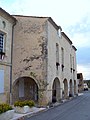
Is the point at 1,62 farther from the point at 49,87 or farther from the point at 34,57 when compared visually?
the point at 49,87

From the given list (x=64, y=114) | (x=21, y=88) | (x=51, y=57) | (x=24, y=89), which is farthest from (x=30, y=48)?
(x=64, y=114)

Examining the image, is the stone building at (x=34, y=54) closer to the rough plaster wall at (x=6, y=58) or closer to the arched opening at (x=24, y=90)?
the arched opening at (x=24, y=90)

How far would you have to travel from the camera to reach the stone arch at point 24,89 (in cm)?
2011

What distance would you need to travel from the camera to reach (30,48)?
19797 mm

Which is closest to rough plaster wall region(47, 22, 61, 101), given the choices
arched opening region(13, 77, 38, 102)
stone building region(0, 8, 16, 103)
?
arched opening region(13, 77, 38, 102)

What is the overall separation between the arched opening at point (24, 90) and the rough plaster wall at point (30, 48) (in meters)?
1.28

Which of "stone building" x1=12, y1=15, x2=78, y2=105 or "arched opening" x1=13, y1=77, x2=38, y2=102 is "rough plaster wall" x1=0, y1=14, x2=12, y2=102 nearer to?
"stone building" x1=12, y1=15, x2=78, y2=105


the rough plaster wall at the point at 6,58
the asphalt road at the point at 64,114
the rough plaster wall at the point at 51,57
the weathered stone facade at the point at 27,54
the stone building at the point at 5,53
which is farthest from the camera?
the rough plaster wall at the point at 51,57

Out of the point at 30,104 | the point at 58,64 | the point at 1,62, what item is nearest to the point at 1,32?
the point at 1,62

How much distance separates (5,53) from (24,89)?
5.29 meters

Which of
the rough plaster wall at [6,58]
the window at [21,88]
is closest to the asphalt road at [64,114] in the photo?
the rough plaster wall at [6,58]

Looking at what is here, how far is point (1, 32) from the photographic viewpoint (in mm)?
17969

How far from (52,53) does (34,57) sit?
2.33 meters

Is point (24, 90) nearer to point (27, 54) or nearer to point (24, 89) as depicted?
A: point (24, 89)
